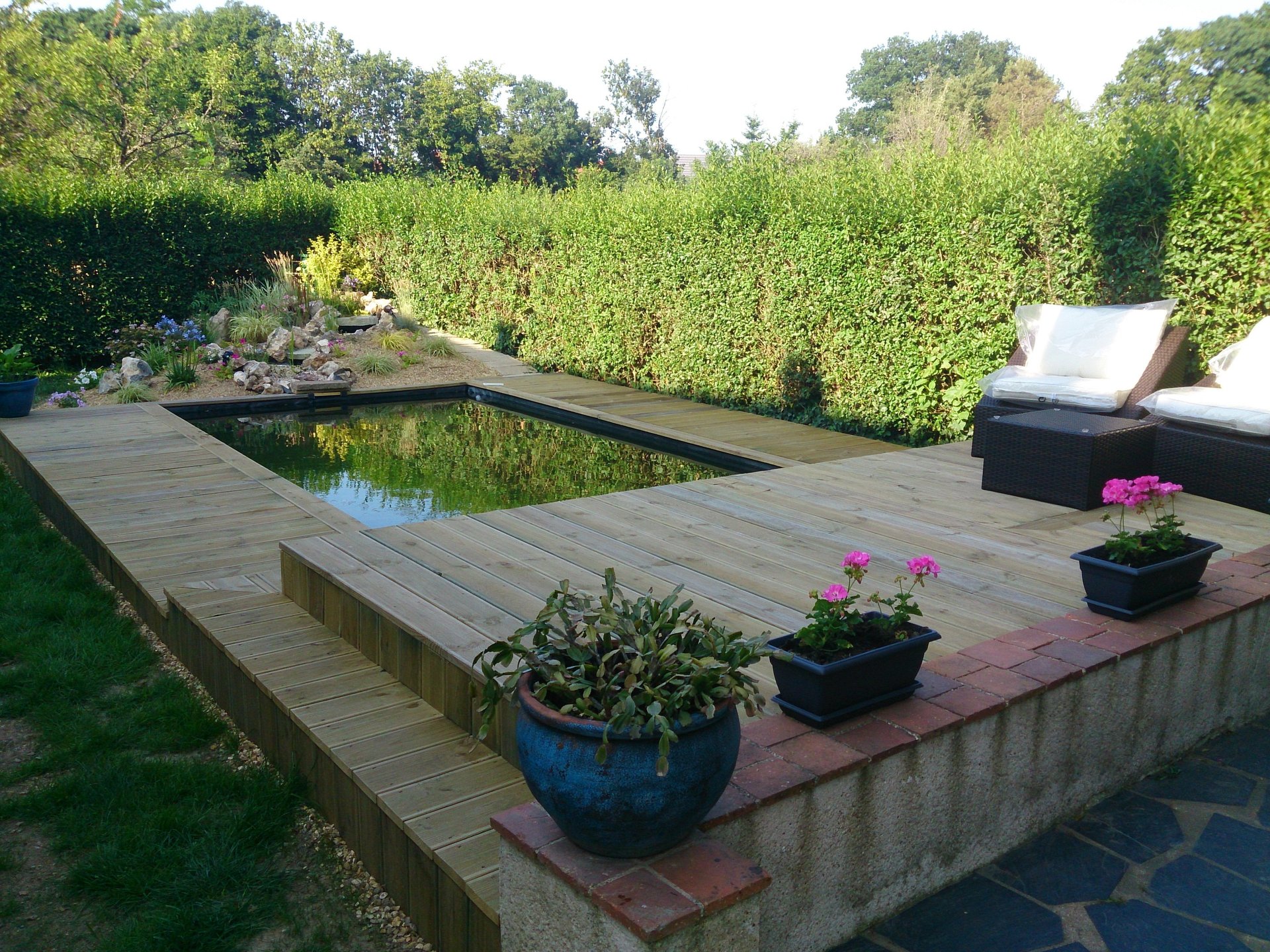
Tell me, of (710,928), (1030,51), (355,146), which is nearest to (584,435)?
(710,928)

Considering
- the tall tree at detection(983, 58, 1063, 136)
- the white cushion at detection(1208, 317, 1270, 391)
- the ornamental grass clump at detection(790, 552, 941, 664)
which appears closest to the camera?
the ornamental grass clump at detection(790, 552, 941, 664)

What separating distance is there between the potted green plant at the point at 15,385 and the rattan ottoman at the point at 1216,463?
25.0ft

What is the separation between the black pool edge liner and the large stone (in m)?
1.29

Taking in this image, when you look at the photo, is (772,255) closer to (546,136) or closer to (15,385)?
(15,385)

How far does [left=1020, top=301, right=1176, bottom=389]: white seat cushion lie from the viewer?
471 centimetres

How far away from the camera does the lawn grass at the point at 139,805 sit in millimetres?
2023

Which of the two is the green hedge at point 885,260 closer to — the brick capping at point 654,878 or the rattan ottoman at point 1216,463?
the rattan ottoman at point 1216,463

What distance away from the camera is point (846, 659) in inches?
76.4

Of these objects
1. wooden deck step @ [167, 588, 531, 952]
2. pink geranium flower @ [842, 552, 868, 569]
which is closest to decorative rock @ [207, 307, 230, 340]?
wooden deck step @ [167, 588, 531, 952]

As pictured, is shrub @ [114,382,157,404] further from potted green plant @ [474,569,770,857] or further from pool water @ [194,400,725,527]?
potted green plant @ [474,569,770,857]

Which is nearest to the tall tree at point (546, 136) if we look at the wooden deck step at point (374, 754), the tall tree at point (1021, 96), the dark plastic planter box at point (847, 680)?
the tall tree at point (1021, 96)

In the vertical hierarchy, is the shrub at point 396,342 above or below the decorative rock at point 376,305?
below

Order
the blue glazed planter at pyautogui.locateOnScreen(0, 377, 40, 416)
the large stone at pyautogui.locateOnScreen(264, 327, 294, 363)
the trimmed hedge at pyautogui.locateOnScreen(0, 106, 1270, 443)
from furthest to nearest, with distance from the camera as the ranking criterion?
the large stone at pyautogui.locateOnScreen(264, 327, 294, 363)
the blue glazed planter at pyautogui.locateOnScreen(0, 377, 40, 416)
the trimmed hedge at pyautogui.locateOnScreen(0, 106, 1270, 443)

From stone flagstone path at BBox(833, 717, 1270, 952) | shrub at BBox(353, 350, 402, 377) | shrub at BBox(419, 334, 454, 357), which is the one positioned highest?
shrub at BBox(419, 334, 454, 357)
